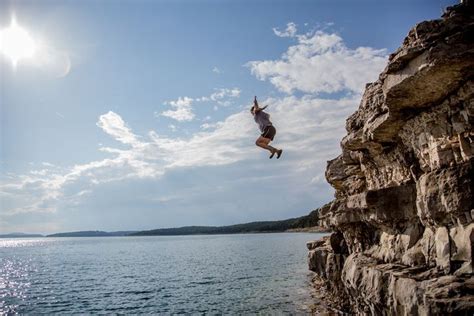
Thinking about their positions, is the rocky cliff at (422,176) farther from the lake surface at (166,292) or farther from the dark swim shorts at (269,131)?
the lake surface at (166,292)

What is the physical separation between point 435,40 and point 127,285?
46.2 metres

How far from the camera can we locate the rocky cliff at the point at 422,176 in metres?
12.5

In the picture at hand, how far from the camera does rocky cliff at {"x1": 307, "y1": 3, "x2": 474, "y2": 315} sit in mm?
12492

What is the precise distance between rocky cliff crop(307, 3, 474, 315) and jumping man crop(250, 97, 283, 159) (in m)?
5.00

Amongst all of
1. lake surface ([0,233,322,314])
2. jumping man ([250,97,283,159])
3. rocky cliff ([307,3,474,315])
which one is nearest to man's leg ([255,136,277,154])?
jumping man ([250,97,283,159])

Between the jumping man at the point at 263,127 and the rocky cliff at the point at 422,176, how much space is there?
500 cm

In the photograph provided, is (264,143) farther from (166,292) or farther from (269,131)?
(166,292)

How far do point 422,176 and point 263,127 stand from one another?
6760 mm

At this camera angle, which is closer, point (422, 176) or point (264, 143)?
point (422, 176)

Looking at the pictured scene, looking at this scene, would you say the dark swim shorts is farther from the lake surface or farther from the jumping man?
the lake surface

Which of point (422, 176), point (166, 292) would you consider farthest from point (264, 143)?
point (166, 292)

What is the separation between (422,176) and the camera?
15.4m

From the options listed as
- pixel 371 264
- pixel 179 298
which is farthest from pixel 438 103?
pixel 179 298

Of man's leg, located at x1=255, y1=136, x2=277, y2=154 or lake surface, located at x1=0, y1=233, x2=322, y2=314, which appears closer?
man's leg, located at x1=255, y1=136, x2=277, y2=154
